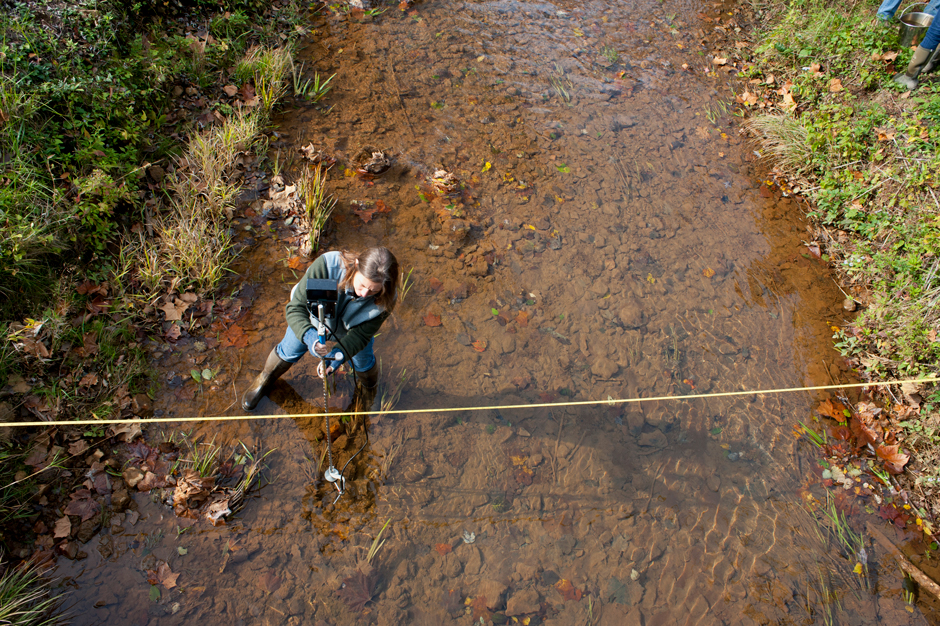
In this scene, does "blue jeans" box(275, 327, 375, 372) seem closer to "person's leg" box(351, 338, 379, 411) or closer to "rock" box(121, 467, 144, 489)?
"person's leg" box(351, 338, 379, 411)

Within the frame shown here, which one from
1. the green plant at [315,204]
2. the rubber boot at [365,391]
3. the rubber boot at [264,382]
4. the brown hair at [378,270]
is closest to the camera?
the brown hair at [378,270]

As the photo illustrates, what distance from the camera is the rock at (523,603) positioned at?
3166mm

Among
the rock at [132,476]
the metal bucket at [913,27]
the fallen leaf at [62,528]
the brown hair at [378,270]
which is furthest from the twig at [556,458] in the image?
the metal bucket at [913,27]

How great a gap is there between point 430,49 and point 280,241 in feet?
12.4

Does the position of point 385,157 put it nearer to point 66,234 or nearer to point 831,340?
point 66,234

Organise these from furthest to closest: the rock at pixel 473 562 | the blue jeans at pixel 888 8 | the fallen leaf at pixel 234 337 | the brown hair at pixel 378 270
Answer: the blue jeans at pixel 888 8, the fallen leaf at pixel 234 337, the rock at pixel 473 562, the brown hair at pixel 378 270

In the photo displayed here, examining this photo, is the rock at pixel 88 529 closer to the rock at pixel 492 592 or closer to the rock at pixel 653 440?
the rock at pixel 492 592

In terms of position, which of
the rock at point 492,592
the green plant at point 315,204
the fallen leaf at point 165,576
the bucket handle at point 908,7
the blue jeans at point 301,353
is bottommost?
the rock at point 492,592

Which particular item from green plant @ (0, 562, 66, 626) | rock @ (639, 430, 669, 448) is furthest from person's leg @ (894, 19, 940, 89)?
green plant @ (0, 562, 66, 626)

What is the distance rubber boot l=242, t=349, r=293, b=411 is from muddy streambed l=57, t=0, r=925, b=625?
4.6 inches

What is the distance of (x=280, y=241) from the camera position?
4496 millimetres

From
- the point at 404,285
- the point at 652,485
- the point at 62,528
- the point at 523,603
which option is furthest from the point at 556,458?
the point at 62,528

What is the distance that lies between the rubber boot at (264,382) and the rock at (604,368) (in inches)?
100

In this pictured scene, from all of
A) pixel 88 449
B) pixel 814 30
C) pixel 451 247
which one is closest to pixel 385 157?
pixel 451 247
